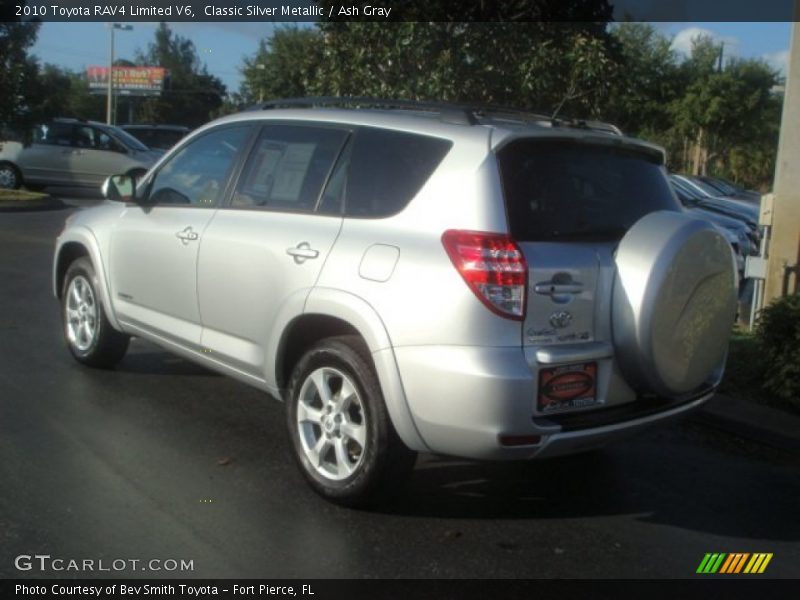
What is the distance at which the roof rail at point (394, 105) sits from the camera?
176 inches

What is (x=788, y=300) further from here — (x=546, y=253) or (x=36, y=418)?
(x=36, y=418)

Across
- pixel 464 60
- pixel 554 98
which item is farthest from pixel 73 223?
pixel 554 98

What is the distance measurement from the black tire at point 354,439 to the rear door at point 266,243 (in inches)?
12.3

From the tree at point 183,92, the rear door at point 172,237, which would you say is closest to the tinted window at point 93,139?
the rear door at point 172,237

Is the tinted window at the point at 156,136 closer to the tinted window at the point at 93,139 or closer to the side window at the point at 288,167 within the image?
the tinted window at the point at 93,139

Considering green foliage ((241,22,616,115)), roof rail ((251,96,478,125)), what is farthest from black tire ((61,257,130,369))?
green foliage ((241,22,616,115))

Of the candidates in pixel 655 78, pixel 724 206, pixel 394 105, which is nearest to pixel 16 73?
pixel 724 206

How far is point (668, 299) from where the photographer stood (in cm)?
413

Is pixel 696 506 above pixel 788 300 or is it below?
below

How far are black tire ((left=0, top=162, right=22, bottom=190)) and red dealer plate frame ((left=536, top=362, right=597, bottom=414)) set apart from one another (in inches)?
744

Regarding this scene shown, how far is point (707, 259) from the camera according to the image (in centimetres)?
432

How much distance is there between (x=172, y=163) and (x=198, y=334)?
1.29 m

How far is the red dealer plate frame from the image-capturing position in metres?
3.93

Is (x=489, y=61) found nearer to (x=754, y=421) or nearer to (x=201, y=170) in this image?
(x=201, y=170)
